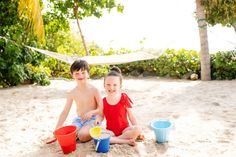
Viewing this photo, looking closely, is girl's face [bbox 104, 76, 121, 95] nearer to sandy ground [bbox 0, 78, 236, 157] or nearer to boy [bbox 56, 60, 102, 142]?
boy [bbox 56, 60, 102, 142]

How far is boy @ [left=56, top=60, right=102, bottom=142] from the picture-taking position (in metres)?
2.89

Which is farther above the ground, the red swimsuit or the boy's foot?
the red swimsuit

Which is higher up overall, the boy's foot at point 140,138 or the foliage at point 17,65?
the foliage at point 17,65

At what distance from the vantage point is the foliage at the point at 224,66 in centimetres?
676

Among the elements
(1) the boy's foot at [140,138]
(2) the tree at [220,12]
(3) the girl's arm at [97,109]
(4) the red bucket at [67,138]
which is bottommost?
(1) the boy's foot at [140,138]

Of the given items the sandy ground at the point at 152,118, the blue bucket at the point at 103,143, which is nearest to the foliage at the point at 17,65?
the sandy ground at the point at 152,118

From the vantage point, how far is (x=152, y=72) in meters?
8.20

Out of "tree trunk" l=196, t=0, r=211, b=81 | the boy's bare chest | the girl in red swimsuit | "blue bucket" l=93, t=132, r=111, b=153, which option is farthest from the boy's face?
"tree trunk" l=196, t=0, r=211, b=81

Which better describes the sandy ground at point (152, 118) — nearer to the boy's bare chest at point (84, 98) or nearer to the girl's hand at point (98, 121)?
the girl's hand at point (98, 121)

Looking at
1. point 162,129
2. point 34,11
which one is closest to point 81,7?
point 34,11

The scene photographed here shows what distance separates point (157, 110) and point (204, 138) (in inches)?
48.6

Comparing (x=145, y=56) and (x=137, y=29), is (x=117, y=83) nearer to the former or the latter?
(x=145, y=56)

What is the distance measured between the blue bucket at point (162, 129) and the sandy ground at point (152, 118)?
0.05 metres

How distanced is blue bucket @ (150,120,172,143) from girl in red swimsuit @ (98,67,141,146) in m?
0.16
